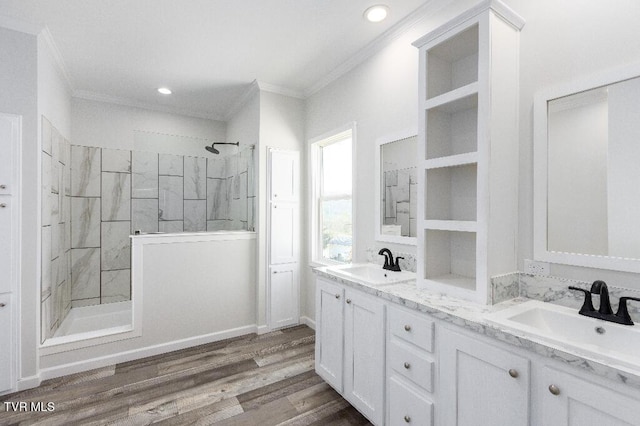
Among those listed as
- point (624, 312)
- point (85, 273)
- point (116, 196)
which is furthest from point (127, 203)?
point (624, 312)

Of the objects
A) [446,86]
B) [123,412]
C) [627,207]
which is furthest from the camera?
[123,412]

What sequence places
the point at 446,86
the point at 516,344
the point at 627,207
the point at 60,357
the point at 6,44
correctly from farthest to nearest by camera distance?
the point at 60,357 → the point at 6,44 → the point at 446,86 → the point at 627,207 → the point at 516,344

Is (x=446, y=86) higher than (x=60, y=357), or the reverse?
(x=446, y=86)

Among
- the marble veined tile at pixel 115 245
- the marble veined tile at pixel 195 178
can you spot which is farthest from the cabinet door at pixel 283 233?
the marble veined tile at pixel 115 245

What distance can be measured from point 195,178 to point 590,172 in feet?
12.4

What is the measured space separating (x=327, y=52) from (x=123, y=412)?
3276 millimetres

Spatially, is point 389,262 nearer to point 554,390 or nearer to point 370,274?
point 370,274

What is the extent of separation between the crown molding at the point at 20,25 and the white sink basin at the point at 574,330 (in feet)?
11.9

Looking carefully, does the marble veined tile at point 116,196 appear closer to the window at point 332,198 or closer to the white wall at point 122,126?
the white wall at point 122,126

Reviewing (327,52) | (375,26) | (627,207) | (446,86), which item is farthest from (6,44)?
(627,207)

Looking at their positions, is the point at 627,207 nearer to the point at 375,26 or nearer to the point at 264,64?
the point at 375,26

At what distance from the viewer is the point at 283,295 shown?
137 inches

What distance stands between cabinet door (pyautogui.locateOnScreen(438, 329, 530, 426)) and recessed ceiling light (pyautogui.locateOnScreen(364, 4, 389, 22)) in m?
2.17

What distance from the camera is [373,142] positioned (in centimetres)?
263
